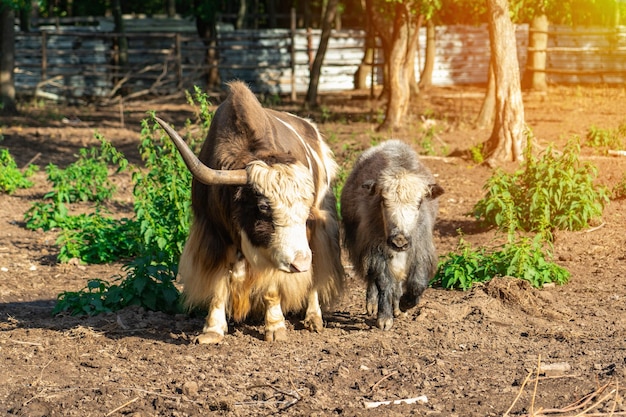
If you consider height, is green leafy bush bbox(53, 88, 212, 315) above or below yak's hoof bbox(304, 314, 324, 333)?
above

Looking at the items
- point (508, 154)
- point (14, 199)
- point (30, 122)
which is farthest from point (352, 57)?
point (14, 199)

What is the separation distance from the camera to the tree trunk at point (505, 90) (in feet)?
41.7

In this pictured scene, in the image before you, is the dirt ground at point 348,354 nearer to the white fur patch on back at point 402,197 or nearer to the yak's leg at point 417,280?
the yak's leg at point 417,280

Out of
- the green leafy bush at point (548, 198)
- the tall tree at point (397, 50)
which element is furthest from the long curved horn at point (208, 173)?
the tall tree at point (397, 50)

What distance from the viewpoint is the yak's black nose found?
6.12m

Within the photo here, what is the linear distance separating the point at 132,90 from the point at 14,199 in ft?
48.9

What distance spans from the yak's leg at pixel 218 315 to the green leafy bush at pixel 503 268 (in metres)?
2.08

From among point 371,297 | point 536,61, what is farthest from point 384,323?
point 536,61

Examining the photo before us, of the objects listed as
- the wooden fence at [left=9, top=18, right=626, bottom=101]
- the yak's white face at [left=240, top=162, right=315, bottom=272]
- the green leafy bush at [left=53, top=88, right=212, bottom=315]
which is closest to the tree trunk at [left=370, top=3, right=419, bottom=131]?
the wooden fence at [left=9, top=18, right=626, bottom=101]

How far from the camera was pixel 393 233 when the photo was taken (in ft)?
20.2

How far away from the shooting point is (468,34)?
103 ft

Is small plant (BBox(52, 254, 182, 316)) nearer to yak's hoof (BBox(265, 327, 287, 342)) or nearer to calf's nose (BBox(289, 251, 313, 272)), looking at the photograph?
yak's hoof (BBox(265, 327, 287, 342))

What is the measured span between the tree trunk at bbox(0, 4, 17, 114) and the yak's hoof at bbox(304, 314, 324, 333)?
12943mm

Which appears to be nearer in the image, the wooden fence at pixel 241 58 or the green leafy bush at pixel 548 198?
the green leafy bush at pixel 548 198
